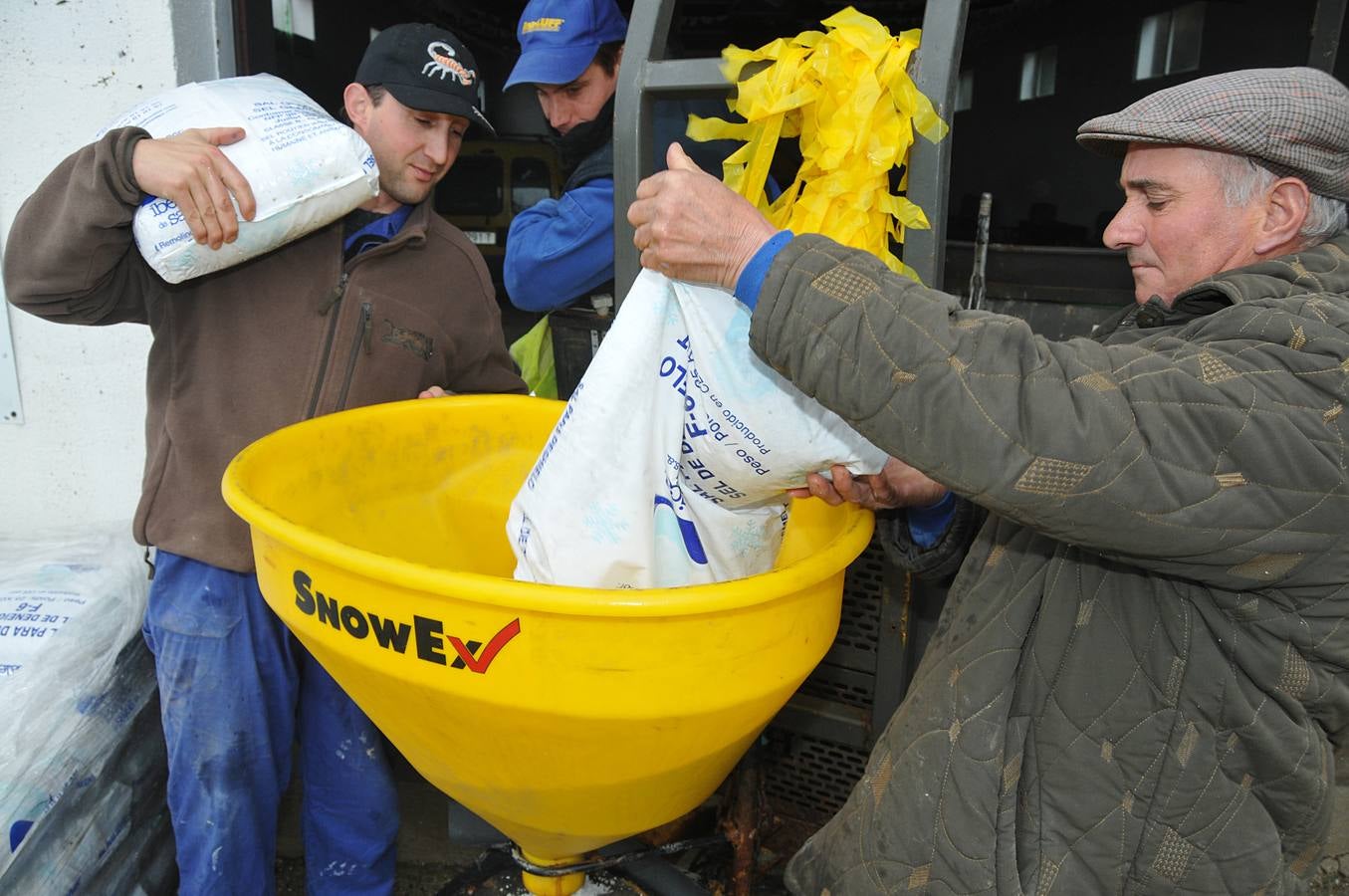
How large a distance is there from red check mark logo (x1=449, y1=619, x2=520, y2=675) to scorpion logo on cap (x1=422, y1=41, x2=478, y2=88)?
133cm

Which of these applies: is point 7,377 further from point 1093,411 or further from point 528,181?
point 528,181

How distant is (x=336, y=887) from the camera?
6.65ft

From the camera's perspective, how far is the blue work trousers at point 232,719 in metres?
1.76

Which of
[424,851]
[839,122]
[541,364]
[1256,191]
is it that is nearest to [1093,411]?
[1256,191]

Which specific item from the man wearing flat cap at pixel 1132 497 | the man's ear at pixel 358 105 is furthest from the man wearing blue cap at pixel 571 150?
the man wearing flat cap at pixel 1132 497

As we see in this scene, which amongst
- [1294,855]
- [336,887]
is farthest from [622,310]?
[336,887]

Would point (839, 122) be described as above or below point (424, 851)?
above

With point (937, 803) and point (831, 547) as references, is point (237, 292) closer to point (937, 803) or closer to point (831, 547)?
point (831, 547)

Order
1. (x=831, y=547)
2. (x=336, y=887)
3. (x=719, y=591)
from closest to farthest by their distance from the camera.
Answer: (x=719, y=591), (x=831, y=547), (x=336, y=887)

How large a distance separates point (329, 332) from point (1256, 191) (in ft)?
4.89

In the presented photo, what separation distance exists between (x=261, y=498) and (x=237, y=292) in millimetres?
624

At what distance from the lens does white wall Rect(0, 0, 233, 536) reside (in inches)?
85.7

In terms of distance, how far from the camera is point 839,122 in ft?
4.28

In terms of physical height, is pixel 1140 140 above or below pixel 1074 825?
above
